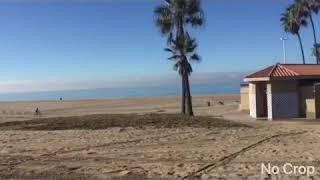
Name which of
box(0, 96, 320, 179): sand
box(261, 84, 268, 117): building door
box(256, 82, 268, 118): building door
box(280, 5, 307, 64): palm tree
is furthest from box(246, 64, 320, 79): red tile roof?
box(280, 5, 307, 64): palm tree

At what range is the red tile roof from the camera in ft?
114

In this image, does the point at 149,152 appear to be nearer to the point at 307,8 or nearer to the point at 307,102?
the point at 307,102

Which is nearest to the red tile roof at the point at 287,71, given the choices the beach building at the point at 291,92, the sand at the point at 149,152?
the beach building at the point at 291,92

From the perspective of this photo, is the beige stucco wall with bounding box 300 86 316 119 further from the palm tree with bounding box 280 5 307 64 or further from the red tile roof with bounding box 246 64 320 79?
the palm tree with bounding box 280 5 307 64

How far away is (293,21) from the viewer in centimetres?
6006

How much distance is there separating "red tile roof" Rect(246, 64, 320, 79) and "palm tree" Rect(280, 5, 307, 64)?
22940mm

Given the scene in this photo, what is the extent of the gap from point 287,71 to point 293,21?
2621 centimetres

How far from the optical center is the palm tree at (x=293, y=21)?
6009 centimetres

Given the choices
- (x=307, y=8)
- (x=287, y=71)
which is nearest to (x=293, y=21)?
(x=307, y=8)

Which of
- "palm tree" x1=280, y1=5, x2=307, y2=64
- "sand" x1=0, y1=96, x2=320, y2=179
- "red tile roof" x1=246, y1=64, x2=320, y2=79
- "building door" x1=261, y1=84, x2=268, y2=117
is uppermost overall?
"palm tree" x1=280, y1=5, x2=307, y2=64

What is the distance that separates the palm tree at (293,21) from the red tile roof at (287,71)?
75.3 feet

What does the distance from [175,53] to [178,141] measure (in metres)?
23.7

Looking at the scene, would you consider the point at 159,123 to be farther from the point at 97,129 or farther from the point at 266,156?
the point at 266,156

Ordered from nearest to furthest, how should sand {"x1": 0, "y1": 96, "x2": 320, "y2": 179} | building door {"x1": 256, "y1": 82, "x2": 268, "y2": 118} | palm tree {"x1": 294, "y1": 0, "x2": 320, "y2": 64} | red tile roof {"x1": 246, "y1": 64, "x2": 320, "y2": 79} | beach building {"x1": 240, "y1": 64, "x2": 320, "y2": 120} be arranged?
sand {"x1": 0, "y1": 96, "x2": 320, "y2": 179} < beach building {"x1": 240, "y1": 64, "x2": 320, "y2": 120} < red tile roof {"x1": 246, "y1": 64, "x2": 320, "y2": 79} < building door {"x1": 256, "y1": 82, "x2": 268, "y2": 118} < palm tree {"x1": 294, "y1": 0, "x2": 320, "y2": 64}
